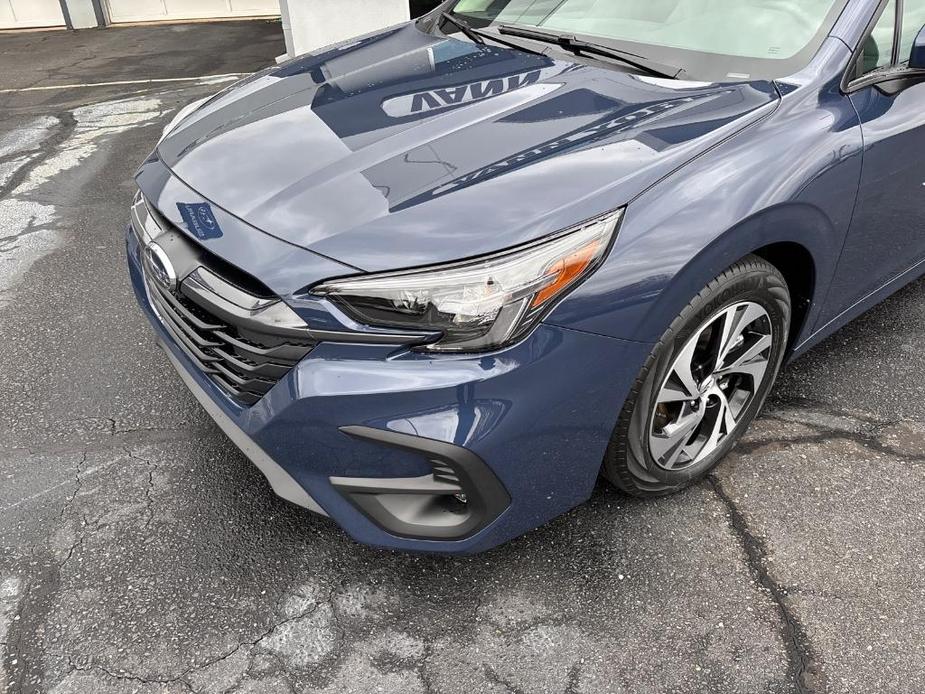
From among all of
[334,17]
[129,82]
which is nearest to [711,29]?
[334,17]

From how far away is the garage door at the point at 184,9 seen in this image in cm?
1187

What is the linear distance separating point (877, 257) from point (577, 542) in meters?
1.35

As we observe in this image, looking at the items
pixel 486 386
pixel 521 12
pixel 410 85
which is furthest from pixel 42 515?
pixel 521 12

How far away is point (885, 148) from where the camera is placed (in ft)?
7.08

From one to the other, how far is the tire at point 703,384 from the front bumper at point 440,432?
135mm

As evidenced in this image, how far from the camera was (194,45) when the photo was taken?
32.6 ft

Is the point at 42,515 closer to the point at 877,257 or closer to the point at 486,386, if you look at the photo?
the point at 486,386

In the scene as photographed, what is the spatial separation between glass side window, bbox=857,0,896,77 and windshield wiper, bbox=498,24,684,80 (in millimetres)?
524

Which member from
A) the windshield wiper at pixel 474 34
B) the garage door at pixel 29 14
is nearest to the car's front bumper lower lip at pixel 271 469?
the windshield wiper at pixel 474 34

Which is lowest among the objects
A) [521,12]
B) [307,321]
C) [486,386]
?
[486,386]

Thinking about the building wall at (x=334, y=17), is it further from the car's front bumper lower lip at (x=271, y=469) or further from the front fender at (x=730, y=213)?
the car's front bumper lower lip at (x=271, y=469)

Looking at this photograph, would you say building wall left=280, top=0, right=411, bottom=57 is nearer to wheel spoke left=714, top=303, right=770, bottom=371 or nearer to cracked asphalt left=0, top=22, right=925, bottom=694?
cracked asphalt left=0, top=22, right=925, bottom=694

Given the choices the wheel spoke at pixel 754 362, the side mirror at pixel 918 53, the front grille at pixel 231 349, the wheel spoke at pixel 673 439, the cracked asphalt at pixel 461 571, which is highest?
the side mirror at pixel 918 53

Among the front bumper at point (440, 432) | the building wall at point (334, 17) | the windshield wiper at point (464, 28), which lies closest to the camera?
the front bumper at point (440, 432)
